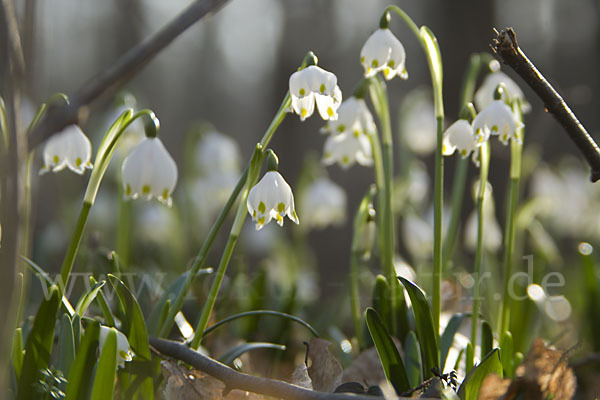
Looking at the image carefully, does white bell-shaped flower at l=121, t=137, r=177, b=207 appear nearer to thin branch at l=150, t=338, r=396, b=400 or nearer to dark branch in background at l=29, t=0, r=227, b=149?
dark branch in background at l=29, t=0, r=227, b=149

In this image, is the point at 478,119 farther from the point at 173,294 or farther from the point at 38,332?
the point at 38,332

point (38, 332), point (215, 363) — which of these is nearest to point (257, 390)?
Answer: point (215, 363)

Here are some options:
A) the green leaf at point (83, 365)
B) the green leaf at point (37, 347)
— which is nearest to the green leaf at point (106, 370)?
the green leaf at point (83, 365)

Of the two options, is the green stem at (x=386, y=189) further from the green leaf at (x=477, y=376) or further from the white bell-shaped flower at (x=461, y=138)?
the green leaf at (x=477, y=376)

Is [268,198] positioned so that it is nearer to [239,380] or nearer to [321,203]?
[239,380]

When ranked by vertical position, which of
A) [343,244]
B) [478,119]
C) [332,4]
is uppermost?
[332,4]

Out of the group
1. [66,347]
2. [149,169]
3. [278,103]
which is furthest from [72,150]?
[278,103]
